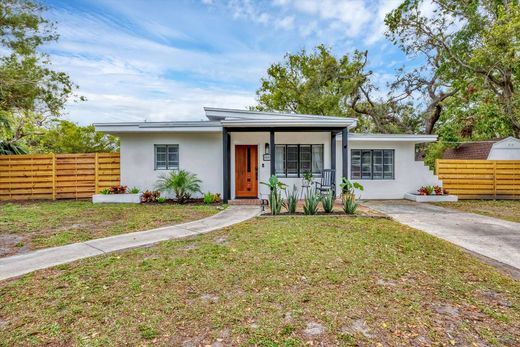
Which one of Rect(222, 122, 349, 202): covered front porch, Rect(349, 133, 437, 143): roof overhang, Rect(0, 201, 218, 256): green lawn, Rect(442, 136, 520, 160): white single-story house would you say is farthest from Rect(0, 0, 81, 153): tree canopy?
Rect(442, 136, 520, 160): white single-story house

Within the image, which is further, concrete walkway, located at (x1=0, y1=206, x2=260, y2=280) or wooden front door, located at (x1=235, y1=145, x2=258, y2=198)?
wooden front door, located at (x1=235, y1=145, x2=258, y2=198)

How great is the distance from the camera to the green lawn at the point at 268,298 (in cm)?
227

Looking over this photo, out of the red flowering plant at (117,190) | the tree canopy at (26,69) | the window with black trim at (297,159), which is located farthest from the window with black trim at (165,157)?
the tree canopy at (26,69)

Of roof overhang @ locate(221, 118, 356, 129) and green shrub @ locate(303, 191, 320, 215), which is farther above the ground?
roof overhang @ locate(221, 118, 356, 129)

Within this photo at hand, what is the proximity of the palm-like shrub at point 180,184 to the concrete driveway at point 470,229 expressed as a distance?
22.0 ft

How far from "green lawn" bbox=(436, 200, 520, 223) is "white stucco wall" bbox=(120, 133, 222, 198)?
8551 millimetres

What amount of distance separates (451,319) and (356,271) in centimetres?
119

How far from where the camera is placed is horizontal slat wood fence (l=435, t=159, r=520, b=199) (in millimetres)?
11508

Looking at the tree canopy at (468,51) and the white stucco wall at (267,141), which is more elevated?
the tree canopy at (468,51)

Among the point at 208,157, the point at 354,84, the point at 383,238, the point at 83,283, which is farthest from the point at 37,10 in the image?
the point at 354,84

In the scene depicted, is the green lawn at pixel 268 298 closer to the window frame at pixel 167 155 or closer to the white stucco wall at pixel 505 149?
the window frame at pixel 167 155

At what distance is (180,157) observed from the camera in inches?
430

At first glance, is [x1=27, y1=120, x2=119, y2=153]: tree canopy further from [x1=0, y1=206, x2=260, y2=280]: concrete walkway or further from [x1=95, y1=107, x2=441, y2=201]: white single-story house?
[x1=0, y1=206, x2=260, y2=280]: concrete walkway

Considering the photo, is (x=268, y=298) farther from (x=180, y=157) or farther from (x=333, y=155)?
(x=180, y=157)
